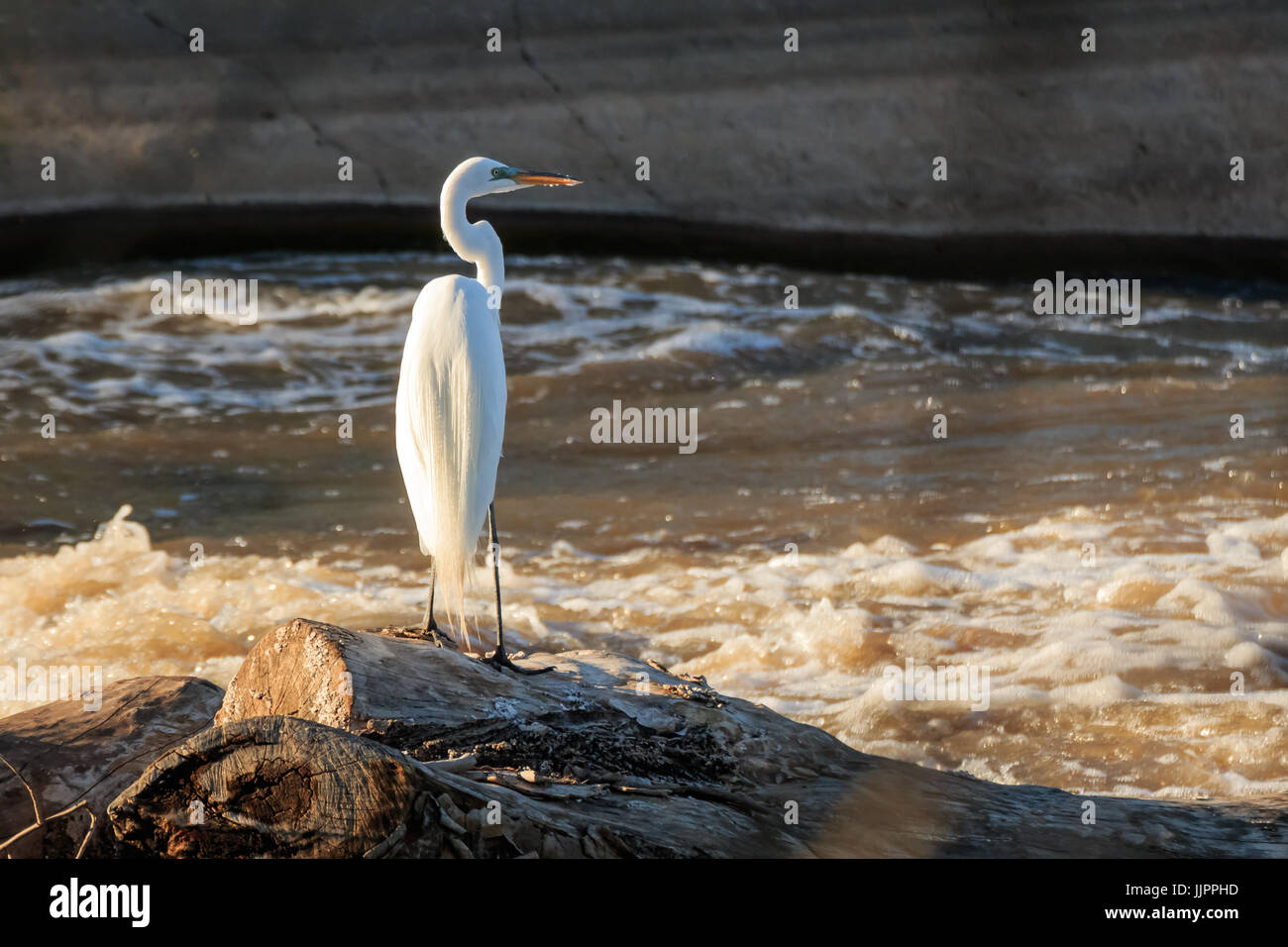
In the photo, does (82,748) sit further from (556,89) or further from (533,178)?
(556,89)

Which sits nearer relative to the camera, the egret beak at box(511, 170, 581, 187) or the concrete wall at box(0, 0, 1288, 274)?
the egret beak at box(511, 170, 581, 187)

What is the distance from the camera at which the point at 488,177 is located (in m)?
3.73

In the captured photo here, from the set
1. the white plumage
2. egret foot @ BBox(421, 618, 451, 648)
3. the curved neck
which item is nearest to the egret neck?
the curved neck

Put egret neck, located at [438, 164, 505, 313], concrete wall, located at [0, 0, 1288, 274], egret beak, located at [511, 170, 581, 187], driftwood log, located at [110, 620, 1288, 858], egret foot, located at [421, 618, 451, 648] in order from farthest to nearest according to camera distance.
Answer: concrete wall, located at [0, 0, 1288, 274], egret beak, located at [511, 170, 581, 187], egret neck, located at [438, 164, 505, 313], egret foot, located at [421, 618, 451, 648], driftwood log, located at [110, 620, 1288, 858]

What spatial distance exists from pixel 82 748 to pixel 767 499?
13.2 ft

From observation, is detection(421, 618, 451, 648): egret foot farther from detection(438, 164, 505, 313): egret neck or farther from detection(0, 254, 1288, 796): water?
detection(0, 254, 1288, 796): water

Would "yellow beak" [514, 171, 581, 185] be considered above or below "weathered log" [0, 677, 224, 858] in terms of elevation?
above

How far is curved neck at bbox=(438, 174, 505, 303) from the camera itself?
12.0 feet

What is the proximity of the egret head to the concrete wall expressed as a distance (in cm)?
646

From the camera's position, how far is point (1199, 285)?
9.85 meters

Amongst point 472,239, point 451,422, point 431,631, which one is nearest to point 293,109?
point 472,239
